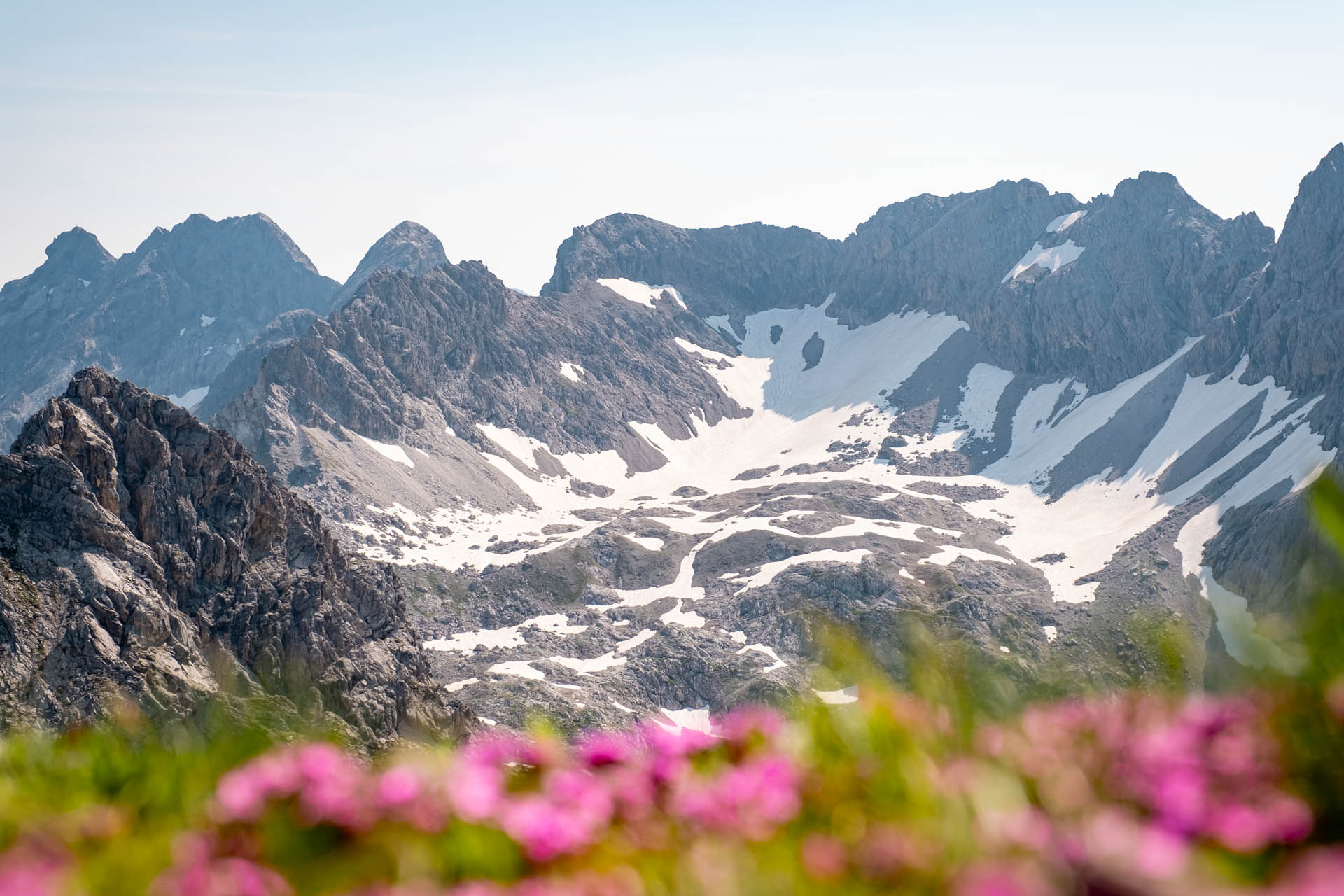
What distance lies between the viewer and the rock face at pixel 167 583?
75.7 meters

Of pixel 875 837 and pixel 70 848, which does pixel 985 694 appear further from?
pixel 70 848

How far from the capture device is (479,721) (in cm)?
10144

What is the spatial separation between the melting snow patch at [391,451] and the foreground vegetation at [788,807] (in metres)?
178

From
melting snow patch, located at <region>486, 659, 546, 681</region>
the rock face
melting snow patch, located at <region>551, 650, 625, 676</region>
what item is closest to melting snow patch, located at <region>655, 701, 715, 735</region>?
melting snow patch, located at <region>551, 650, 625, 676</region>

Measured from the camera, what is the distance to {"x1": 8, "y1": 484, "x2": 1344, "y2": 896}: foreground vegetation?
3.62 m

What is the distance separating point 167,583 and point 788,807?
3731 inches

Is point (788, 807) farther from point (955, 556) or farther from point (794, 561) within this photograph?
point (955, 556)

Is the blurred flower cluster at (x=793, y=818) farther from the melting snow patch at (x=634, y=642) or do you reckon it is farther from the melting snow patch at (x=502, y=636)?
the melting snow patch at (x=502, y=636)

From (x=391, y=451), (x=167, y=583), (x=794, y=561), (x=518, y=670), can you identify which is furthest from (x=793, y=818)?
(x=391, y=451)

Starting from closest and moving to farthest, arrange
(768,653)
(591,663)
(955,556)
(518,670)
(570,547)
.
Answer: (518,670) < (591,663) < (768,653) < (570,547) < (955,556)

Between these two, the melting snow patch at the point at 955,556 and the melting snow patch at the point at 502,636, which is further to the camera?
the melting snow patch at the point at 955,556

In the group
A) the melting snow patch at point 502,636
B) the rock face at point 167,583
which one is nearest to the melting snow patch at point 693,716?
the melting snow patch at point 502,636

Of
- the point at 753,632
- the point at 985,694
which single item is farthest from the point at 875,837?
the point at 753,632

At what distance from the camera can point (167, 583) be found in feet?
291
